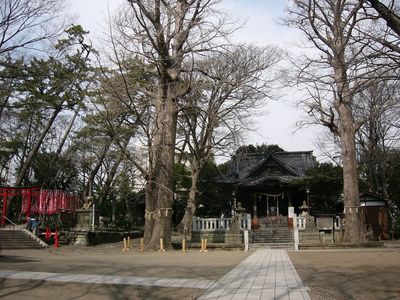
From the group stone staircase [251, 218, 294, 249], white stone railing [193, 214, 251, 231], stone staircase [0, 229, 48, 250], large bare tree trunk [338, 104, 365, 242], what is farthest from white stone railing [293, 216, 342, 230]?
stone staircase [0, 229, 48, 250]

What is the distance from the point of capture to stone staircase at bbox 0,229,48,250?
2384 centimetres

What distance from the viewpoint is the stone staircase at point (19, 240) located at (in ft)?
78.2

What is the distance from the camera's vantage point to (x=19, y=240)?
81.6 feet

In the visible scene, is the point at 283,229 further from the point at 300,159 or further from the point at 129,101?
the point at 129,101

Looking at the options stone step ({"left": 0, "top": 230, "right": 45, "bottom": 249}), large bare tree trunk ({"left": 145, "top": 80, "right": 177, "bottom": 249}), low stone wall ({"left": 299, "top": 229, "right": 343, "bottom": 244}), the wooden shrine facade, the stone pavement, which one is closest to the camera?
the stone pavement

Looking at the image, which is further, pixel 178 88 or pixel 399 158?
pixel 399 158

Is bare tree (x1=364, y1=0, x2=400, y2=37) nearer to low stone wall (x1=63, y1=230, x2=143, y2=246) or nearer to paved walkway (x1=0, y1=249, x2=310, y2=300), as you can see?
paved walkway (x1=0, y1=249, x2=310, y2=300)

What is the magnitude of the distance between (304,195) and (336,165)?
12.8 feet

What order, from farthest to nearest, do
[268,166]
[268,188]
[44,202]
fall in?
[268,166], [268,188], [44,202]

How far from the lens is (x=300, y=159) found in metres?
42.2

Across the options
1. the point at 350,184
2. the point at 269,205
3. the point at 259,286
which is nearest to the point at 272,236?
the point at 350,184

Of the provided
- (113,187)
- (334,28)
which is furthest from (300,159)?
(334,28)

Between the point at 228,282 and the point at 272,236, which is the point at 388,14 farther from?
the point at 272,236

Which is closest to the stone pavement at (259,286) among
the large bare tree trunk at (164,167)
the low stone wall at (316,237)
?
the large bare tree trunk at (164,167)
